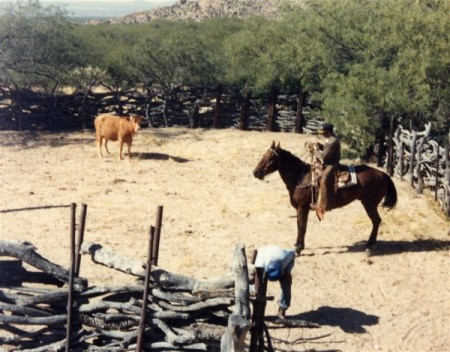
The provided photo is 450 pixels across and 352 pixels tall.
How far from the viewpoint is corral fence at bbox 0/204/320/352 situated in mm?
6523

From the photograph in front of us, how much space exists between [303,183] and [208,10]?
50.6m

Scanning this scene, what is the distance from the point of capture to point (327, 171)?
33.3ft

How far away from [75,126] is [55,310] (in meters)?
14.4

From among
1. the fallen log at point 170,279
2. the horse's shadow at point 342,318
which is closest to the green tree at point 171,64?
the horse's shadow at point 342,318

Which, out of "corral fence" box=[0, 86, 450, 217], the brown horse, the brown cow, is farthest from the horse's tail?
"corral fence" box=[0, 86, 450, 217]

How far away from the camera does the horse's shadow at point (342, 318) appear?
325 inches

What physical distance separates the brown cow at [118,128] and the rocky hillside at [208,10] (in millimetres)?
40761

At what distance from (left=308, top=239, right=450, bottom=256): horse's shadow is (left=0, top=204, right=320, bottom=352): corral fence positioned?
4.28 m

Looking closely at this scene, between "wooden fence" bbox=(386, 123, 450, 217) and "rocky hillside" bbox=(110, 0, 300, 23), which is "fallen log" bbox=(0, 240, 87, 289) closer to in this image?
"wooden fence" bbox=(386, 123, 450, 217)

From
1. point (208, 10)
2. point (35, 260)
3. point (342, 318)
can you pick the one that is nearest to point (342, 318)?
point (342, 318)

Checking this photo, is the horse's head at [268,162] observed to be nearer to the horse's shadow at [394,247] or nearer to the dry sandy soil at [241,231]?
the dry sandy soil at [241,231]

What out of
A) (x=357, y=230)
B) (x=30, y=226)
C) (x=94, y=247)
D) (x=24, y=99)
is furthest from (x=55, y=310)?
(x=24, y=99)

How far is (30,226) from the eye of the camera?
11406 mm

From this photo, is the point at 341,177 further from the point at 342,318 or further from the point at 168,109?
the point at 168,109
